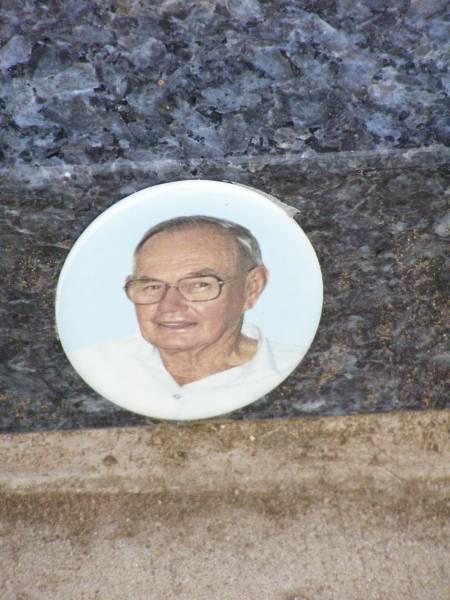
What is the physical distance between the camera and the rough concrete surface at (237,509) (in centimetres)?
146

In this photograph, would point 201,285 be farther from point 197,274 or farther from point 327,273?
point 327,273

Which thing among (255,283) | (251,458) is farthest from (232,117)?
(251,458)

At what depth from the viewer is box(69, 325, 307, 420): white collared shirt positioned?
4.10 ft

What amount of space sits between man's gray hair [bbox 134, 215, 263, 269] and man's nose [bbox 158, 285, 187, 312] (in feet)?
0.28

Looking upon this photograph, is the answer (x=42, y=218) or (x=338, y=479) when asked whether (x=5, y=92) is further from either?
(x=338, y=479)

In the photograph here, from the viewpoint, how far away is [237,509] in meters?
1.49

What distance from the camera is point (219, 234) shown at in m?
1.12

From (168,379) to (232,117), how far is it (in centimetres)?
51

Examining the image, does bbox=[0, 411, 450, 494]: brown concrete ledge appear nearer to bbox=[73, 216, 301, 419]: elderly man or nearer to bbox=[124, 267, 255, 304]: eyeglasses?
bbox=[73, 216, 301, 419]: elderly man

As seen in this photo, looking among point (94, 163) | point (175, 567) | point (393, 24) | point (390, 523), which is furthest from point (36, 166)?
point (390, 523)

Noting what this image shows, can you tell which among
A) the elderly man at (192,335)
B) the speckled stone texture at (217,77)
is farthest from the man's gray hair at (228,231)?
the speckled stone texture at (217,77)

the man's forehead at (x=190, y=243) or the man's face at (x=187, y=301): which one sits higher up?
the man's forehead at (x=190, y=243)

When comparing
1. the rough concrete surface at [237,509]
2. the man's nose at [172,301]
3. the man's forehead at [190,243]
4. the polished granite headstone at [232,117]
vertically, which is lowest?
the rough concrete surface at [237,509]

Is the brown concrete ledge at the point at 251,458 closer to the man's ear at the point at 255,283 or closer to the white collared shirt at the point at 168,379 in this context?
the white collared shirt at the point at 168,379
